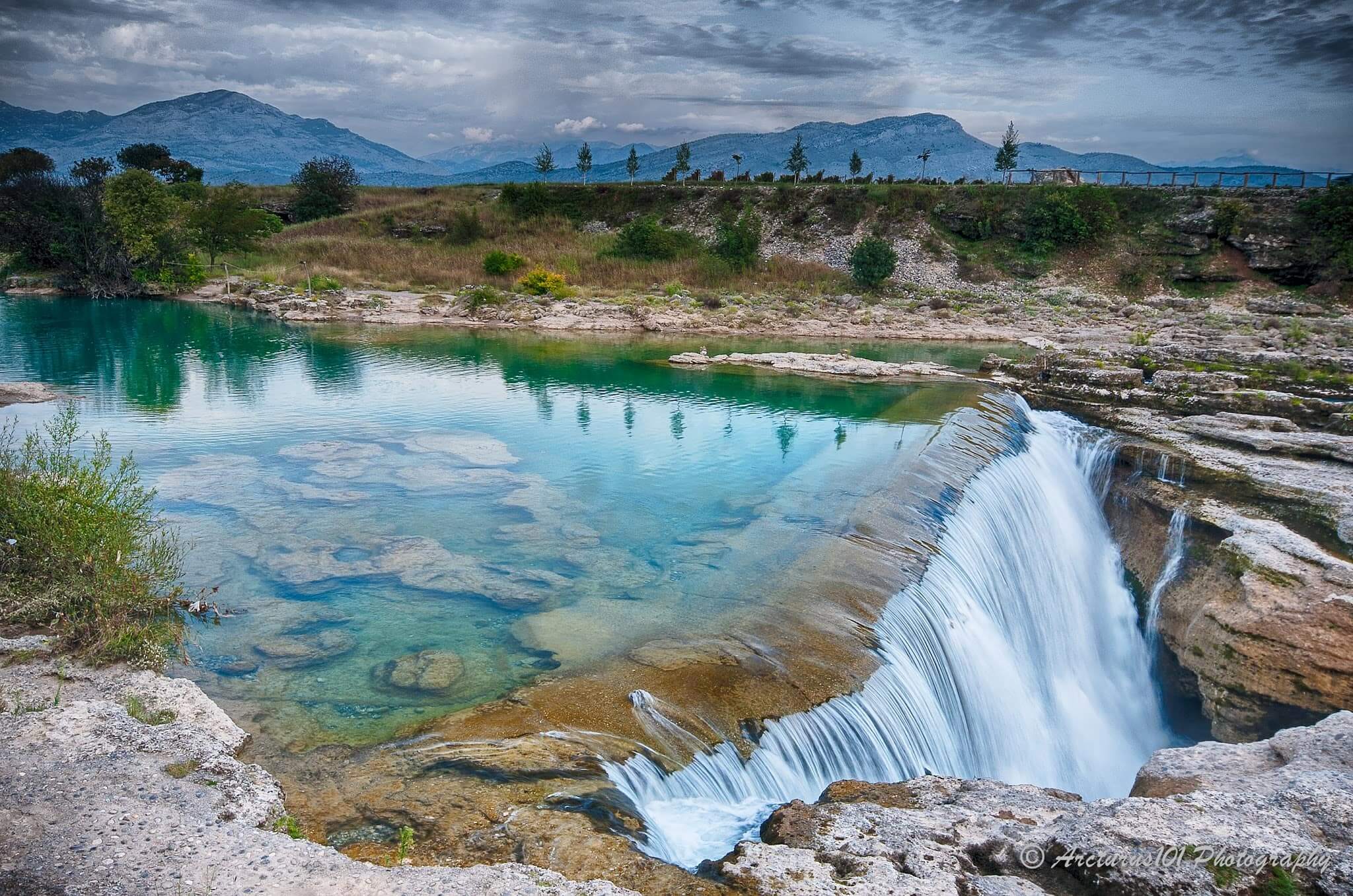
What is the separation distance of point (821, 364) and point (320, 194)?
5687cm

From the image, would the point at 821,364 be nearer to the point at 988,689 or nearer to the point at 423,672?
the point at 988,689

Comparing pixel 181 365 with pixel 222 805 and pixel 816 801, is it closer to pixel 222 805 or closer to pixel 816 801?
pixel 222 805

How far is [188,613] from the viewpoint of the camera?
990 centimetres

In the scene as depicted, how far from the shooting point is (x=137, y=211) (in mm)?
44219

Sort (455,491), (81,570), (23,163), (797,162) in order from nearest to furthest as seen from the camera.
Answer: (81,570)
(455,491)
(23,163)
(797,162)

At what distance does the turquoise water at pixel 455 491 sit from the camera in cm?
946

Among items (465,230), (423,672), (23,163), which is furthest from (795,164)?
(423,672)

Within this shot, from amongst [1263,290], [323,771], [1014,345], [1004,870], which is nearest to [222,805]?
[323,771]

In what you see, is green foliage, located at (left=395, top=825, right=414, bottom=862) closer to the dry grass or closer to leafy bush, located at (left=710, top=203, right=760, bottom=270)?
the dry grass

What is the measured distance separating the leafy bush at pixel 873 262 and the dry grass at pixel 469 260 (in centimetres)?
156

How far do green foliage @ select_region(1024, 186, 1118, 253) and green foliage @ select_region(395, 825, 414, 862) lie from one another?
55.1 metres

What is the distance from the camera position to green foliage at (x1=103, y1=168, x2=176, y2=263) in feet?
143

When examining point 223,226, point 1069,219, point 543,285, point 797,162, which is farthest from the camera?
point 797,162

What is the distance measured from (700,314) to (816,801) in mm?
34735
